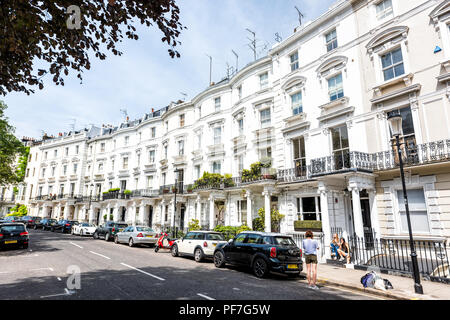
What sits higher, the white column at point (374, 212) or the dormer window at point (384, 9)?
the dormer window at point (384, 9)

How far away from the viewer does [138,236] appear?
19453mm

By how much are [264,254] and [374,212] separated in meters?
7.27

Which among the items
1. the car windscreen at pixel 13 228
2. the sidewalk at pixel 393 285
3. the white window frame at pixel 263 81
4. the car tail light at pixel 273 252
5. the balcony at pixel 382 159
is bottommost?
the sidewalk at pixel 393 285

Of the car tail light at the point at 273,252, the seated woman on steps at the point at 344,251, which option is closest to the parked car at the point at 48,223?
the car tail light at the point at 273,252

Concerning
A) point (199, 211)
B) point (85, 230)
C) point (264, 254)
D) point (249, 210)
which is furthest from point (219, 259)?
point (85, 230)

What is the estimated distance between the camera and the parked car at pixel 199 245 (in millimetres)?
13445

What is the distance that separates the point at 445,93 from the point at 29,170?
6234cm

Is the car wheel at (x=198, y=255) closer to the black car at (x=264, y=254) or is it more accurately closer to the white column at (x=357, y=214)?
the black car at (x=264, y=254)

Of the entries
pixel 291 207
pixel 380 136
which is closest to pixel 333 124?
pixel 380 136

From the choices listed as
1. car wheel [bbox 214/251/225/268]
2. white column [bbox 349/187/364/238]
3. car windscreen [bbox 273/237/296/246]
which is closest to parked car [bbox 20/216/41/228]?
car wheel [bbox 214/251/225/268]

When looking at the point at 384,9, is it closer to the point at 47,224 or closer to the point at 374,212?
the point at 374,212

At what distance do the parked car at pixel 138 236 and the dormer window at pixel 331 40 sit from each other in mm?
17949

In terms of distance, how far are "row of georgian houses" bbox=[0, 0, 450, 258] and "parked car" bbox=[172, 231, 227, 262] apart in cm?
530
